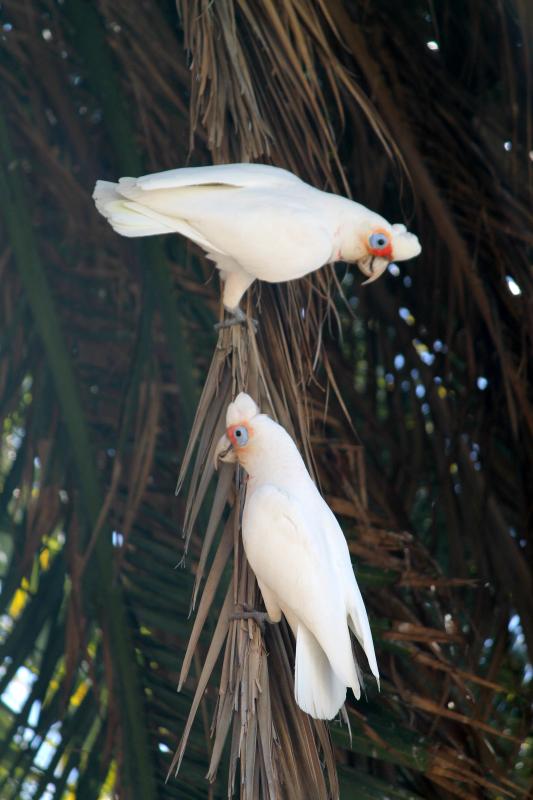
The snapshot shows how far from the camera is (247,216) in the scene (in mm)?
1753

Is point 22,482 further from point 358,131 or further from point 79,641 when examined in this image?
point 358,131

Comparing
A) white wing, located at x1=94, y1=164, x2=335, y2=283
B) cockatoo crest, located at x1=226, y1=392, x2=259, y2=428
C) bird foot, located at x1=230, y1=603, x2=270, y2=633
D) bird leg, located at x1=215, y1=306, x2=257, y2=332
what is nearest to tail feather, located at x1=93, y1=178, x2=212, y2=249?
white wing, located at x1=94, y1=164, x2=335, y2=283

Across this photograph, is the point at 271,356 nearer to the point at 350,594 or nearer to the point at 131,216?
the point at 131,216

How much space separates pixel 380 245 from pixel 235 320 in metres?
0.28

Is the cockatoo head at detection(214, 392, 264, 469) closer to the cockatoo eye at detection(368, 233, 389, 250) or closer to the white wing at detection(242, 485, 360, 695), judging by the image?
→ the white wing at detection(242, 485, 360, 695)

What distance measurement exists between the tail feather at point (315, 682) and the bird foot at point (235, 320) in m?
0.54

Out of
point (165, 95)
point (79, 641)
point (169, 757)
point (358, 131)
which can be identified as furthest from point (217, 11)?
point (169, 757)

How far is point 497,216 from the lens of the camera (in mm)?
2496

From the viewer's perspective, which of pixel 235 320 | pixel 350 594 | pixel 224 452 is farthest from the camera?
pixel 235 320

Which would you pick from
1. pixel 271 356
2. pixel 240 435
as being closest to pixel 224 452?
pixel 240 435

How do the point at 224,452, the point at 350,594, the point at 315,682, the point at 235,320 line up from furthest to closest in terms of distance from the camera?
the point at 235,320
the point at 224,452
the point at 350,594
the point at 315,682

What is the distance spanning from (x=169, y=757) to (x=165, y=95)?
144 cm

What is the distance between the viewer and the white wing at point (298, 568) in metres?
1.46

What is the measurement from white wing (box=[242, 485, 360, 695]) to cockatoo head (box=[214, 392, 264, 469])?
10cm
